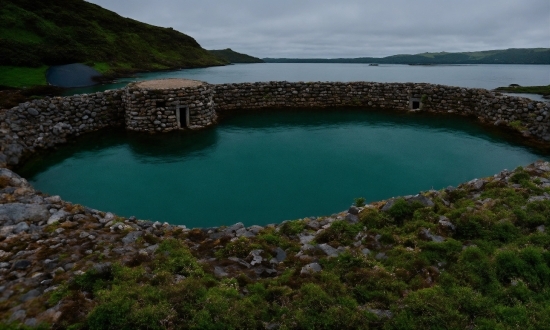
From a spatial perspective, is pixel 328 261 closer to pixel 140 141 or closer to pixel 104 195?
pixel 104 195

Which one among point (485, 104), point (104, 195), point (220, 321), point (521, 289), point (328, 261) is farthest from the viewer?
point (485, 104)

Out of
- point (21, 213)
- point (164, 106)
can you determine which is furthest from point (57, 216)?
point (164, 106)

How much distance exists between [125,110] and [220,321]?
20.6 metres

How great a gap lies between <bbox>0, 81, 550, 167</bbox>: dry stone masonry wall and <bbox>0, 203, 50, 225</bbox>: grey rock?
6943 mm

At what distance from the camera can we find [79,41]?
61156mm

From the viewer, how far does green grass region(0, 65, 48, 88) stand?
1213 inches

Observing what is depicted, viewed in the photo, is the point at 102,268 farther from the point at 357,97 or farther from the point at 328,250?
the point at 357,97

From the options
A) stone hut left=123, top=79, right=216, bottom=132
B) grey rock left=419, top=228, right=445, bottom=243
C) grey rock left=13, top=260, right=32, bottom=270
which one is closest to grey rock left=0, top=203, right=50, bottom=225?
grey rock left=13, top=260, right=32, bottom=270

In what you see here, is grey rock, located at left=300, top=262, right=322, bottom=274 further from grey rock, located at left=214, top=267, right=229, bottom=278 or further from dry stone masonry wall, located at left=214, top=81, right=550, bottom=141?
dry stone masonry wall, located at left=214, top=81, right=550, bottom=141

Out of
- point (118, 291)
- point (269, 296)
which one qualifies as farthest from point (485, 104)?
point (118, 291)

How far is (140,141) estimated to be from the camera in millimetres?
20312

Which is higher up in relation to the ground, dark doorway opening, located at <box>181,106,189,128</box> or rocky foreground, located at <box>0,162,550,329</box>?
dark doorway opening, located at <box>181,106,189,128</box>

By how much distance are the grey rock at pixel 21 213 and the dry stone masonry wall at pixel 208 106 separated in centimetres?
694

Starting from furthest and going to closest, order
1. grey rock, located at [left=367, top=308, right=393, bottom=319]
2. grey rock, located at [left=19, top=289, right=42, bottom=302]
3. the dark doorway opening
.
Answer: the dark doorway opening → grey rock, located at [left=19, top=289, right=42, bottom=302] → grey rock, located at [left=367, top=308, right=393, bottom=319]
